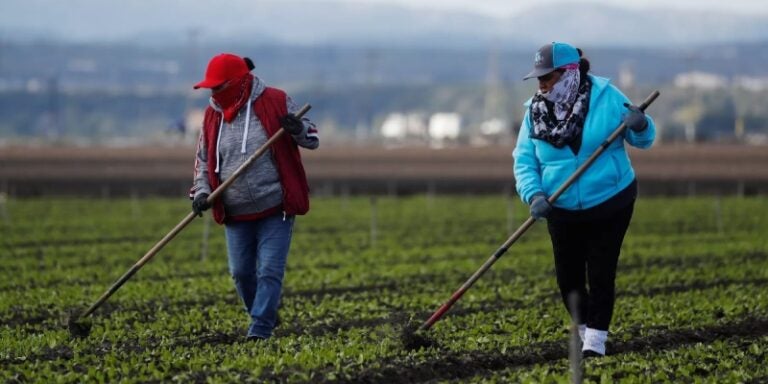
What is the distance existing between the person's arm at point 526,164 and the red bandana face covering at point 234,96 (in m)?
2.06

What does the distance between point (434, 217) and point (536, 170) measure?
19605 millimetres

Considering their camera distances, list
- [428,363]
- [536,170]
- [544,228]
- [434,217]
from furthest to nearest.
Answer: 1. [434,217]
2. [544,228]
3. [536,170]
4. [428,363]

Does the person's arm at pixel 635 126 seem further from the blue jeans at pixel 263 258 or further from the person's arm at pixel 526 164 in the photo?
the blue jeans at pixel 263 258

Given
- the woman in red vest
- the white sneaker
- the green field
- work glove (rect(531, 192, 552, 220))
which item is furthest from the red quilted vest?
the white sneaker

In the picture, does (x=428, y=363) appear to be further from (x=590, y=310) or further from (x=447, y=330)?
(x=447, y=330)

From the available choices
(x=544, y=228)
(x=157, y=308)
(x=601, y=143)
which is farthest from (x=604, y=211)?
(x=544, y=228)

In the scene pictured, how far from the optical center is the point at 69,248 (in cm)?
2230

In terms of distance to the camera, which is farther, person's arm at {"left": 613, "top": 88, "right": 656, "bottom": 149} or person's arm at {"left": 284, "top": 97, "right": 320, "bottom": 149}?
person's arm at {"left": 284, "top": 97, "right": 320, "bottom": 149}

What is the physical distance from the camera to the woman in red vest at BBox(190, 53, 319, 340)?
37.0ft

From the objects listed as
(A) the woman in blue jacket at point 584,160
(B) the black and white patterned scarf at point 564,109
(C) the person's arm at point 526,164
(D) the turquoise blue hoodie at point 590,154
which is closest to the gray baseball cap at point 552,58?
(A) the woman in blue jacket at point 584,160

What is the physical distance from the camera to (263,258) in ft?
37.2

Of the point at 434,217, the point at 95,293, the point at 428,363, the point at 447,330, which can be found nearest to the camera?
the point at 428,363

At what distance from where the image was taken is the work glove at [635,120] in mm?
10172

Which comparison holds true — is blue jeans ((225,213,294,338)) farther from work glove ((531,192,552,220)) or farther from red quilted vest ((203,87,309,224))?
work glove ((531,192,552,220))
